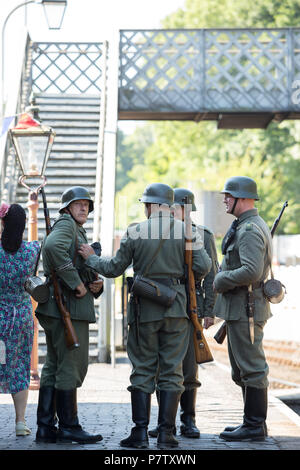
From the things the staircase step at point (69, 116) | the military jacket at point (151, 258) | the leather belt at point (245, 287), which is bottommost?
the leather belt at point (245, 287)

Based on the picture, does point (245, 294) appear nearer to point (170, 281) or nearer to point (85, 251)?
point (170, 281)

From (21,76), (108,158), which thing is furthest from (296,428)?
(21,76)

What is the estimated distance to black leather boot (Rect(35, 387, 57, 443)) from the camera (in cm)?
702

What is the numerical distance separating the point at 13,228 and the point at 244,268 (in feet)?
5.83

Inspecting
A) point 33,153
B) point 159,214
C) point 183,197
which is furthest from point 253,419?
point 33,153

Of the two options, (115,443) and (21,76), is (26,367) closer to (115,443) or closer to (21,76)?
(115,443)

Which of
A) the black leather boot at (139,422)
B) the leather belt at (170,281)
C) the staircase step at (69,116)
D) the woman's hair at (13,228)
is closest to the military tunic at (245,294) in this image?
the leather belt at (170,281)

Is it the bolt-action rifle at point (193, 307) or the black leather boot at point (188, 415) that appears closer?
the bolt-action rifle at point (193, 307)

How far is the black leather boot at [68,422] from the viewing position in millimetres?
6973

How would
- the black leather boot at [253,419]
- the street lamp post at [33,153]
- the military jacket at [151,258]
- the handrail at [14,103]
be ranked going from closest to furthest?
the military jacket at [151,258] → the black leather boot at [253,419] → the street lamp post at [33,153] → the handrail at [14,103]

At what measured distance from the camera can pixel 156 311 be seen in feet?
22.7

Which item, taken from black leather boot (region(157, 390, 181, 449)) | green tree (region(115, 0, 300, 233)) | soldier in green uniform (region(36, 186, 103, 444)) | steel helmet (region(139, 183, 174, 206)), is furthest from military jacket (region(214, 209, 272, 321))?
green tree (region(115, 0, 300, 233))

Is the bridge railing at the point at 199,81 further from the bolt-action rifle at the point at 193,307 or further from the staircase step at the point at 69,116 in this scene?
the bolt-action rifle at the point at 193,307

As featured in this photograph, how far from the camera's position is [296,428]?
306 inches
